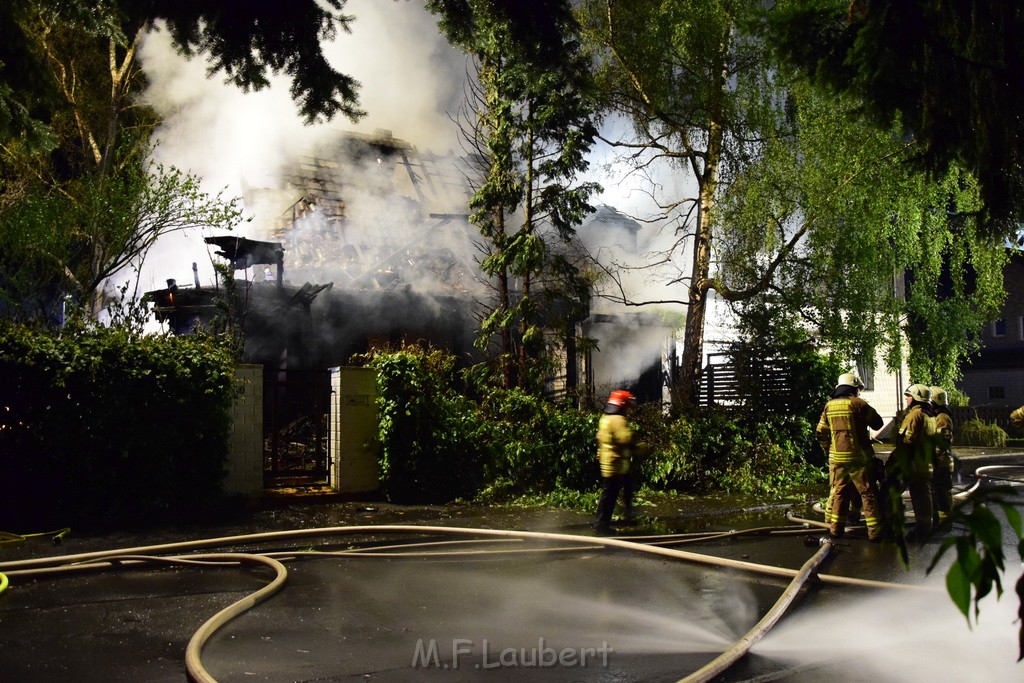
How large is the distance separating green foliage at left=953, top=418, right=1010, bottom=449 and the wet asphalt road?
737 inches

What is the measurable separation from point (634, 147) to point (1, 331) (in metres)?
11.4

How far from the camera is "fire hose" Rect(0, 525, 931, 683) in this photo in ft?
16.2

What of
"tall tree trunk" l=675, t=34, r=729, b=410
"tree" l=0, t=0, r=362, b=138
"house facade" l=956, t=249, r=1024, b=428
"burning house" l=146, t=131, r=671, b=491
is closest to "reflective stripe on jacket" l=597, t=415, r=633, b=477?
"tree" l=0, t=0, r=362, b=138

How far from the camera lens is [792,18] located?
5301 mm

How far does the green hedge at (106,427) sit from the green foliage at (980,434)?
69.7 ft

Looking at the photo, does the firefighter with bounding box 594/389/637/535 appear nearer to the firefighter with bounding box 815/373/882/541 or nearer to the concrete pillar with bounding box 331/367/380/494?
the firefighter with bounding box 815/373/882/541

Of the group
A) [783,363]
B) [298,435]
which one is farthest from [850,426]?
[298,435]

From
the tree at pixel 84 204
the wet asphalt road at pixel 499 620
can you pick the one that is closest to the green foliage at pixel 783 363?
the wet asphalt road at pixel 499 620

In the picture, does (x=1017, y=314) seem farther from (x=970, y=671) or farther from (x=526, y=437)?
(x=970, y=671)

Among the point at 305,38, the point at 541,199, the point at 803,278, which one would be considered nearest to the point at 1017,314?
the point at 803,278

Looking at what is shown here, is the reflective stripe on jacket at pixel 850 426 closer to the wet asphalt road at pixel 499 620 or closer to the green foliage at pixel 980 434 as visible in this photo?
the wet asphalt road at pixel 499 620

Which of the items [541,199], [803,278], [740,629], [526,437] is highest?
[541,199]

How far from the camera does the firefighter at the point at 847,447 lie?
775 cm

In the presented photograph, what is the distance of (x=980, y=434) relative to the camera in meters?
23.7
